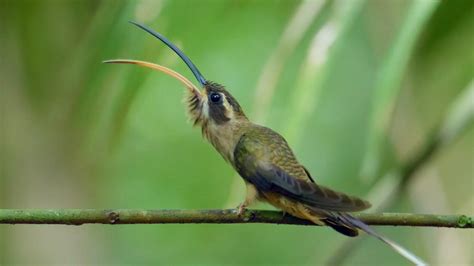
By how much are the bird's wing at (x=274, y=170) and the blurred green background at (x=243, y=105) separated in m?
0.07

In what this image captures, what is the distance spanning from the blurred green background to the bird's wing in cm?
7

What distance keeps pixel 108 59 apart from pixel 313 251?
16.5ft

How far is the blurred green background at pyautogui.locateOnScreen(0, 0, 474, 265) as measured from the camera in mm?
1568

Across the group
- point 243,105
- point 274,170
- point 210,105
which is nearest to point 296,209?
point 274,170

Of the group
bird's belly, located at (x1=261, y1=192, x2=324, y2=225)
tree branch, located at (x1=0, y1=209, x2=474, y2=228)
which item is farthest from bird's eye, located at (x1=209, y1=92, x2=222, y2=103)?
tree branch, located at (x1=0, y1=209, x2=474, y2=228)

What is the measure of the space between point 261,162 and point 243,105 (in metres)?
3.38

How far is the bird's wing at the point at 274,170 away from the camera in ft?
5.38

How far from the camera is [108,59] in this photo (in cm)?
151

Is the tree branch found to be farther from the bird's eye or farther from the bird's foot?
the bird's eye

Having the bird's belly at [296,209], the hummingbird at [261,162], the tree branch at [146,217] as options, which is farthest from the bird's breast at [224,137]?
the tree branch at [146,217]

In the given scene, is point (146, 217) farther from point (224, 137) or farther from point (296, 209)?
point (224, 137)

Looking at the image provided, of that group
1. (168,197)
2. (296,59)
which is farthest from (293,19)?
(168,197)

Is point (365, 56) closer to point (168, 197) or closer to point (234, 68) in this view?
point (234, 68)

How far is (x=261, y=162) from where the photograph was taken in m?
1.91
